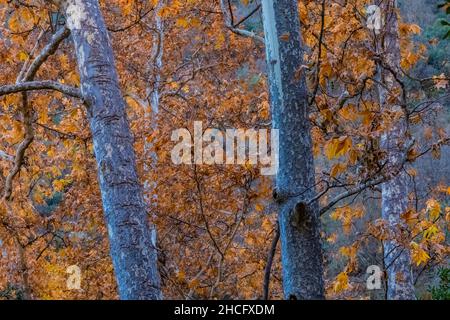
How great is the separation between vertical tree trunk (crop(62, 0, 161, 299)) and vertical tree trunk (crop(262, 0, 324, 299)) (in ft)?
3.08

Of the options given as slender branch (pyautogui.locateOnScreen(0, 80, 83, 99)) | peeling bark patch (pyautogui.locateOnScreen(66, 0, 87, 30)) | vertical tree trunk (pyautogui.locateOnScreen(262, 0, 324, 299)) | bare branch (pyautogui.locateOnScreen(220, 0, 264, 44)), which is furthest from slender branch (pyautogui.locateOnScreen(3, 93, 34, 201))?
vertical tree trunk (pyautogui.locateOnScreen(262, 0, 324, 299))

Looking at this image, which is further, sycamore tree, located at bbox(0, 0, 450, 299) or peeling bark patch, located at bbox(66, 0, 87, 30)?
peeling bark patch, located at bbox(66, 0, 87, 30)

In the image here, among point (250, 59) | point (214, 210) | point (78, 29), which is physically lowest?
point (214, 210)

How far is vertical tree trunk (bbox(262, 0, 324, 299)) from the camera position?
354 centimetres

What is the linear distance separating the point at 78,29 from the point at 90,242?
21.0 ft

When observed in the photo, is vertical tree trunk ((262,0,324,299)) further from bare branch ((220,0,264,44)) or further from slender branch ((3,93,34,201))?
slender branch ((3,93,34,201))

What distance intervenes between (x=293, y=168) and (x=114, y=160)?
123cm

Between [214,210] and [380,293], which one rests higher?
[214,210]

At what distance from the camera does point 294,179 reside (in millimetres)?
3572

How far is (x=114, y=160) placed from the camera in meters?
4.06
